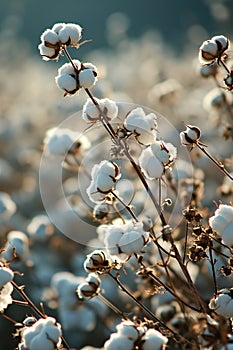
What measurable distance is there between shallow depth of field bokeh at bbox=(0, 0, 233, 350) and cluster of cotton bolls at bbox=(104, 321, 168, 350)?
2.55 ft


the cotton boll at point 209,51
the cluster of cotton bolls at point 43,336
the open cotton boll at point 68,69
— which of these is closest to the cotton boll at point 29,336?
the cluster of cotton bolls at point 43,336

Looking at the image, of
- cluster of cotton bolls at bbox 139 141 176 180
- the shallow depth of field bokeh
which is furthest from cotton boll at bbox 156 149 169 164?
the shallow depth of field bokeh

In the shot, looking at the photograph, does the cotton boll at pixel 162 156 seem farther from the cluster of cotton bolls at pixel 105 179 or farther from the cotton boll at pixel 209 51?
the cotton boll at pixel 209 51

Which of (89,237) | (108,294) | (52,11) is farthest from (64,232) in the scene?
(52,11)

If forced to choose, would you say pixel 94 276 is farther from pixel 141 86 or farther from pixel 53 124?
pixel 141 86

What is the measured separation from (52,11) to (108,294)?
43.5ft

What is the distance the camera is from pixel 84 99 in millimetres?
7176

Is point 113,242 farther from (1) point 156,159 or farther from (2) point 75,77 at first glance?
(2) point 75,77

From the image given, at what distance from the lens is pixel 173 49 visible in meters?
12.5

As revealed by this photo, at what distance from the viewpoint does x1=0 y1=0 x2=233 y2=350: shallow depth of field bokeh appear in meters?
4.01

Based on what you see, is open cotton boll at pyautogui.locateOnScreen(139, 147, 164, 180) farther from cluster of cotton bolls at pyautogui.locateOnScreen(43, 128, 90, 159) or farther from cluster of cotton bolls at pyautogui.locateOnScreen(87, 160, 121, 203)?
cluster of cotton bolls at pyautogui.locateOnScreen(43, 128, 90, 159)

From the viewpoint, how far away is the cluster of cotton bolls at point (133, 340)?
1.56 metres

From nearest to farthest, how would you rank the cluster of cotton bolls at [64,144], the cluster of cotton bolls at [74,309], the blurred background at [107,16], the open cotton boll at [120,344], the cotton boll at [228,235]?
the open cotton boll at [120,344] → the cotton boll at [228,235] → the cluster of cotton bolls at [64,144] → the cluster of cotton bolls at [74,309] → the blurred background at [107,16]

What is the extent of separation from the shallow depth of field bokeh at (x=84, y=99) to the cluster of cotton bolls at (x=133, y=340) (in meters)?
0.78
